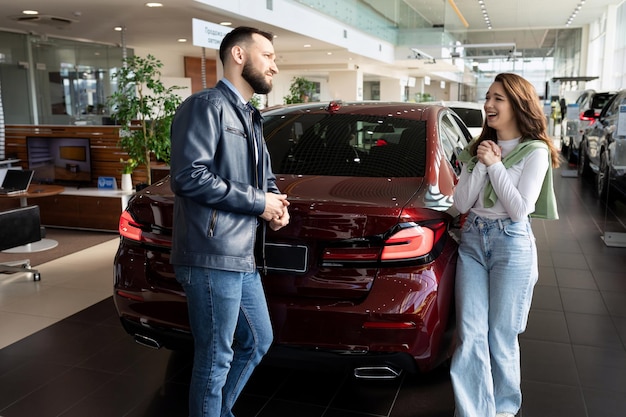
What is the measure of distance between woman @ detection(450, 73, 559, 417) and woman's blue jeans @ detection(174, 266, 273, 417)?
78 cm

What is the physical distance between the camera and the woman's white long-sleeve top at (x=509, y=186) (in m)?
2.18

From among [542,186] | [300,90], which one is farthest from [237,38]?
[300,90]

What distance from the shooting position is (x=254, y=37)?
196 cm

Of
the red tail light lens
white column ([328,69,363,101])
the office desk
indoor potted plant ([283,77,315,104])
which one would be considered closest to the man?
the red tail light lens

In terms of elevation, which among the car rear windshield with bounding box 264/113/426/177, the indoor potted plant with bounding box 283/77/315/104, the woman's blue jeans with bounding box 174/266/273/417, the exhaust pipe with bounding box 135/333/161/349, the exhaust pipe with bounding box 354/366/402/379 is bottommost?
the exhaust pipe with bounding box 354/366/402/379

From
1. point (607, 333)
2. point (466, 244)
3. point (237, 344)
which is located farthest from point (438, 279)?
point (607, 333)

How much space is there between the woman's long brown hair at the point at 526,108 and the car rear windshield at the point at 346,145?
1.61 ft

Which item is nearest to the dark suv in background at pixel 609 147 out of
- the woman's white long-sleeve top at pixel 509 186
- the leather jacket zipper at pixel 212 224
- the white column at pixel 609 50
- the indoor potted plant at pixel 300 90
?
the woman's white long-sleeve top at pixel 509 186

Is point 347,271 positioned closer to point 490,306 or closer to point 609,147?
point 490,306

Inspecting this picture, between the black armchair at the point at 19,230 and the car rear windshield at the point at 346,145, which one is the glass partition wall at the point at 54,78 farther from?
the car rear windshield at the point at 346,145

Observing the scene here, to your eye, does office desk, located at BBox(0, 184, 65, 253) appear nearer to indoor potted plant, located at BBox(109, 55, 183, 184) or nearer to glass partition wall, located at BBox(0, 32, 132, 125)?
indoor potted plant, located at BBox(109, 55, 183, 184)

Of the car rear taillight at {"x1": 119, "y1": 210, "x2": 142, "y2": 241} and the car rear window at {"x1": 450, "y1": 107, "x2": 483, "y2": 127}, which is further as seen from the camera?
the car rear window at {"x1": 450, "y1": 107, "x2": 483, "y2": 127}

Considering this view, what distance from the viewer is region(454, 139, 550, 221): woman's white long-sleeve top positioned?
2184 millimetres

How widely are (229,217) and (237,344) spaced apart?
56 centimetres
